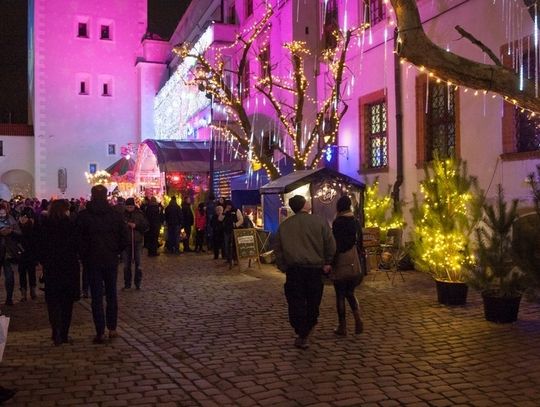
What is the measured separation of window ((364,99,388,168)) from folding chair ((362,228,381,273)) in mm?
3511

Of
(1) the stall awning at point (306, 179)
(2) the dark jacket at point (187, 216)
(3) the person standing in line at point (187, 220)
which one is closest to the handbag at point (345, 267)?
(1) the stall awning at point (306, 179)

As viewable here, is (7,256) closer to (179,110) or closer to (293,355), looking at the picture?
(293,355)

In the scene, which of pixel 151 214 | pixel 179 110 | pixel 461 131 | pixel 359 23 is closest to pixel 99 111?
pixel 179 110

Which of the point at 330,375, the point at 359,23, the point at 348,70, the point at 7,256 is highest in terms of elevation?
the point at 359,23

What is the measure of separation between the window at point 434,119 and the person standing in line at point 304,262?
7756mm

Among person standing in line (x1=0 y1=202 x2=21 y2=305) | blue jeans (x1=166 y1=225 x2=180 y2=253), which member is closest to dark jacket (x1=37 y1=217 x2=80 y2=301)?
person standing in line (x1=0 y1=202 x2=21 y2=305)

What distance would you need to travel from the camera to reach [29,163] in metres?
→ 42.3

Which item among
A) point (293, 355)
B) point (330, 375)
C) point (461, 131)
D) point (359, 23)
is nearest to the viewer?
point (330, 375)

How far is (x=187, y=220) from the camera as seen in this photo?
2102cm

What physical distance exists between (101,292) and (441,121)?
383 inches

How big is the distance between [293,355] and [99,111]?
38.1m

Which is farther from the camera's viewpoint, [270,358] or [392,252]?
[392,252]

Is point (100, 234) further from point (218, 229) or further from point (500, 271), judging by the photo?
point (218, 229)

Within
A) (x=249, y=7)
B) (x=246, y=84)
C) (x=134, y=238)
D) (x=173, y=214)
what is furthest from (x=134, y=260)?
(x=249, y=7)
